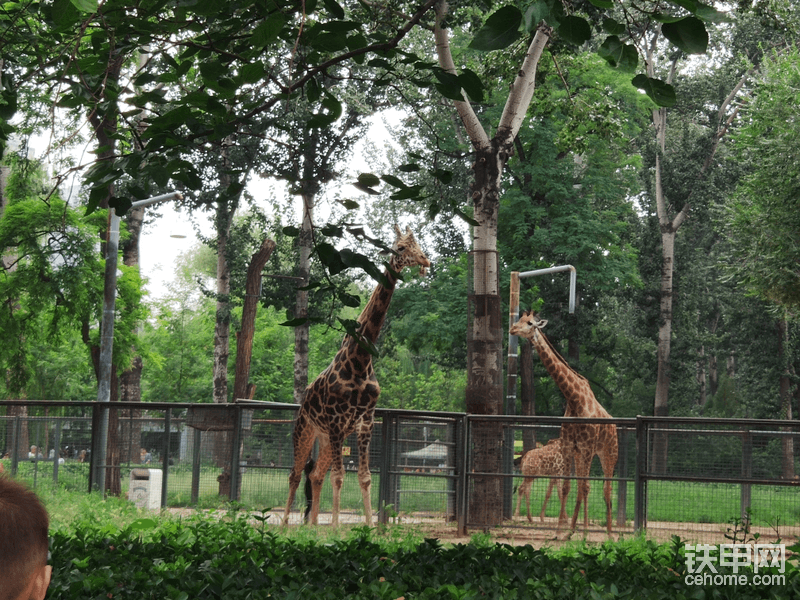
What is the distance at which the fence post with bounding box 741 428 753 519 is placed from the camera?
10.8 meters

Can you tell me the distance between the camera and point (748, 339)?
42.3 m

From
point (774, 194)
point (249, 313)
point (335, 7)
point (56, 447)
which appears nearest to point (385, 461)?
point (56, 447)

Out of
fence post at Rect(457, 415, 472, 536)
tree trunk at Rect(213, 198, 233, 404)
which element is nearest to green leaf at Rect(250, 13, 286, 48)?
fence post at Rect(457, 415, 472, 536)

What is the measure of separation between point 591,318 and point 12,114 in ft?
110

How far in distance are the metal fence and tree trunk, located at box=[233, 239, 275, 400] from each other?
1120 cm

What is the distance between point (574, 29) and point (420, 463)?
10463 mm

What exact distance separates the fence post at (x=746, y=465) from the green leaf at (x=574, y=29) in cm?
913

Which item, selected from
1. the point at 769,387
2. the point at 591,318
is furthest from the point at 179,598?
the point at 769,387

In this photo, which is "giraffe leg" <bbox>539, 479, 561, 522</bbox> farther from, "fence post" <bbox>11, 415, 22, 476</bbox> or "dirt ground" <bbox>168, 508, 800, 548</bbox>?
"fence post" <bbox>11, 415, 22, 476</bbox>

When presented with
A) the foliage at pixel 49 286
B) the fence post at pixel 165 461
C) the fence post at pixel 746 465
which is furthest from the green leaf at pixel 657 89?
the foliage at pixel 49 286

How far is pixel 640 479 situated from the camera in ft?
36.2

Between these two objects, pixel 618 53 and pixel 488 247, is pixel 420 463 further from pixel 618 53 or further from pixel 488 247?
pixel 618 53

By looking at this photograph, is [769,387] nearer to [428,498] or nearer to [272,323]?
[272,323]

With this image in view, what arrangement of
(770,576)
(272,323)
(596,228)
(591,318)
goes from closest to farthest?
(770,576) → (596,228) → (591,318) → (272,323)
